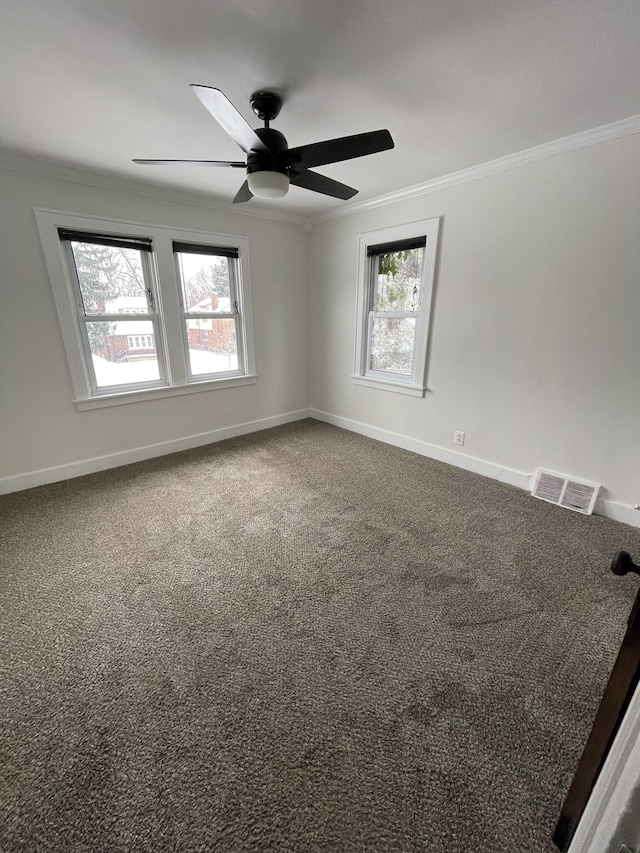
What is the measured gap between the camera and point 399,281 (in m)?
3.40

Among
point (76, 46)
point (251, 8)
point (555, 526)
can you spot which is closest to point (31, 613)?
point (76, 46)

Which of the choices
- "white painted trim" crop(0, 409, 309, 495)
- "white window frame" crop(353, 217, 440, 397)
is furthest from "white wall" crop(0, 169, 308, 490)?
"white window frame" crop(353, 217, 440, 397)

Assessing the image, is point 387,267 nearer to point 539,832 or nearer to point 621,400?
point 621,400

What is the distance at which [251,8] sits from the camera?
48.9 inches

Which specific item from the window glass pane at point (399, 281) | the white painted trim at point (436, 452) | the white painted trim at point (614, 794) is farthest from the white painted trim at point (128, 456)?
the white painted trim at point (614, 794)

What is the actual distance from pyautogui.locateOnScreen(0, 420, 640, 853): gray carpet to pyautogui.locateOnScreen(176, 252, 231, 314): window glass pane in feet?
6.62

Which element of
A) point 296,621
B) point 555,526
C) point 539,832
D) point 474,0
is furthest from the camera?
point 555,526

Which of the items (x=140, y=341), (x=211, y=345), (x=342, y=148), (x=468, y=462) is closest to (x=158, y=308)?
(x=140, y=341)

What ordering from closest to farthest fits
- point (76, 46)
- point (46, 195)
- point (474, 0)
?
1. point (474, 0)
2. point (76, 46)
3. point (46, 195)

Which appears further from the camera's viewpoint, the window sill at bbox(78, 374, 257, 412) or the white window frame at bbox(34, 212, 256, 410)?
the window sill at bbox(78, 374, 257, 412)

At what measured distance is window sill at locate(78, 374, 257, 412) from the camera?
2.99 m

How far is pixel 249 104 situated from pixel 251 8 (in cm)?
59

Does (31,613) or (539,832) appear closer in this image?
(539,832)

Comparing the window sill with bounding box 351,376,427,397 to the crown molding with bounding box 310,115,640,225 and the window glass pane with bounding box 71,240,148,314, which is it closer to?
the crown molding with bounding box 310,115,640,225
